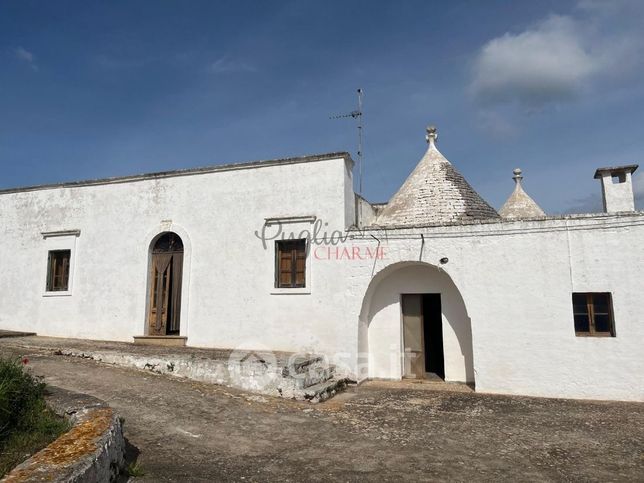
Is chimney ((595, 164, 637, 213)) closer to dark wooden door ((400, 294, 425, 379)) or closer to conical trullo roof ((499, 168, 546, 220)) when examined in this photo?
conical trullo roof ((499, 168, 546, 220))

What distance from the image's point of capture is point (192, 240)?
1179 centimetres

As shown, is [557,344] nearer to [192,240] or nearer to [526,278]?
[526,278]

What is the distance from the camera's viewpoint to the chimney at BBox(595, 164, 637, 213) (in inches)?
437

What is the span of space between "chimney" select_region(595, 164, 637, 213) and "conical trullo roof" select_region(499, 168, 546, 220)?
374cm

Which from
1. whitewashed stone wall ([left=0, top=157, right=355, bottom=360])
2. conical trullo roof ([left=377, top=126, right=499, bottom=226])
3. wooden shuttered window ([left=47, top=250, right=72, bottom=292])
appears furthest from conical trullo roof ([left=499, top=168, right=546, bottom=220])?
wooden shuttered window ([left=47, top=250, right=72, bottom=292])

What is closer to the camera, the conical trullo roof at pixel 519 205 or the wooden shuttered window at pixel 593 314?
the wooden shuttered window at pixel 593 314

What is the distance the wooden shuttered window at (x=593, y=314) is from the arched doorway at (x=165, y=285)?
357 inches

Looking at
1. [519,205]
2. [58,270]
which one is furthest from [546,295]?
[58,270]

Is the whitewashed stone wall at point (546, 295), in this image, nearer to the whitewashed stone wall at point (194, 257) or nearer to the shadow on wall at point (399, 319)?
the shadow on wall at point (399, 319)

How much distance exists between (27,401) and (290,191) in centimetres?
702

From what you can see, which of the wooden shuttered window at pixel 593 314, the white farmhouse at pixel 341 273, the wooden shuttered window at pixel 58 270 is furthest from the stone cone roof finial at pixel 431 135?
the wooden shuttered window at pixel 58 270

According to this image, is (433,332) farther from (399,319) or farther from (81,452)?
(81,452)

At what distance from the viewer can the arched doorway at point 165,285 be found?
1196 centimetres

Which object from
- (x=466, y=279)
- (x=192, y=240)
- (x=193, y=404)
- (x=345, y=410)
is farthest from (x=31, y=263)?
(x=466, y=279)
